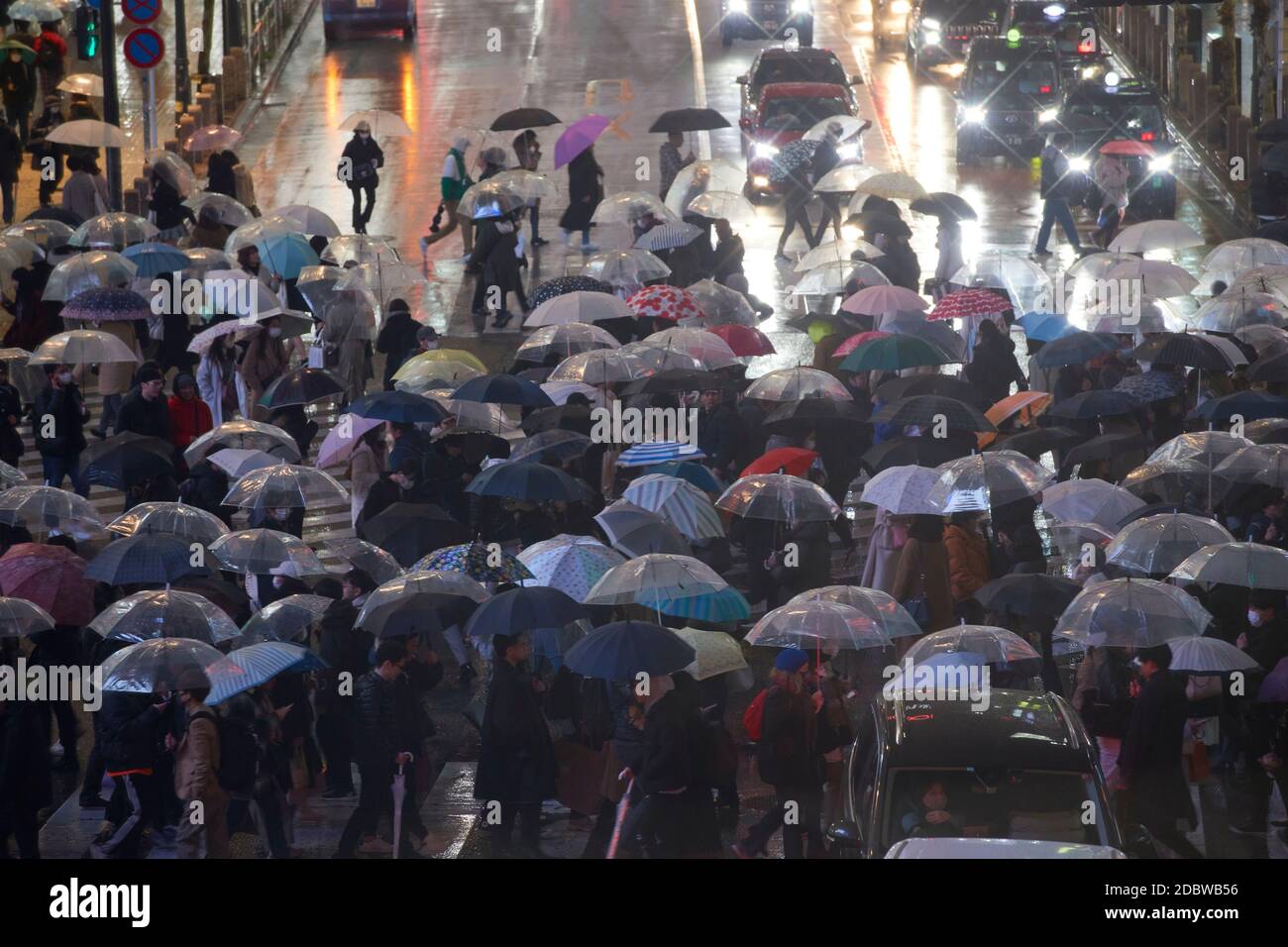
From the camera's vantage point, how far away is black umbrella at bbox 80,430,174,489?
15328mm

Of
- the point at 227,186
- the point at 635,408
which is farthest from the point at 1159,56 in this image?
the point at 635,408

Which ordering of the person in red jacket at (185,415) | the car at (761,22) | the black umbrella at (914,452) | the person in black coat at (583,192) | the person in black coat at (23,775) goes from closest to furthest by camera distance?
1. the person in black coat at (23,775)
2. the black umbrella at (914,452)
3. the person in red jacket at (185,415)
4. the person in black coat at (583,192)
5. the car at (761,22)

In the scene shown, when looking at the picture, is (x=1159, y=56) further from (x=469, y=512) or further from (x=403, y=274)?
(x=469, y=512)

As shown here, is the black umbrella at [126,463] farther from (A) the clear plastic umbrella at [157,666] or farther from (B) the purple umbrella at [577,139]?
(B) the purple umbrella at [577,139]

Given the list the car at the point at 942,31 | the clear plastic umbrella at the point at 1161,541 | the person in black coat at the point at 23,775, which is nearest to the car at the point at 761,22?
the car at the point at 942,31

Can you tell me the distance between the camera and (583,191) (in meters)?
28.1

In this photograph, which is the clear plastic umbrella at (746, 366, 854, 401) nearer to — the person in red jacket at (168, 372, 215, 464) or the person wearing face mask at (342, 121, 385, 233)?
the person in red jacket at (168, 372, 215, 464)

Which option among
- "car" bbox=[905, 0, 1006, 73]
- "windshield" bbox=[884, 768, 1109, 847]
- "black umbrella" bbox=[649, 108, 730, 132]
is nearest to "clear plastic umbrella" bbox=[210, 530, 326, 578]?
"windshield" bbox=[884, 768, 1109, 847]

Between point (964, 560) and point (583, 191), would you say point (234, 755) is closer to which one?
point (964, 560)

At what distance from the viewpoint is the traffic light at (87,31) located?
27484 millimetres

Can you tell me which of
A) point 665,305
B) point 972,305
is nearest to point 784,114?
point 665,305

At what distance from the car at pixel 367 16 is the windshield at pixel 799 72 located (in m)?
10.3

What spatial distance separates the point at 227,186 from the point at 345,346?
24.5 ft

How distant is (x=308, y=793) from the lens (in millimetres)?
13008
